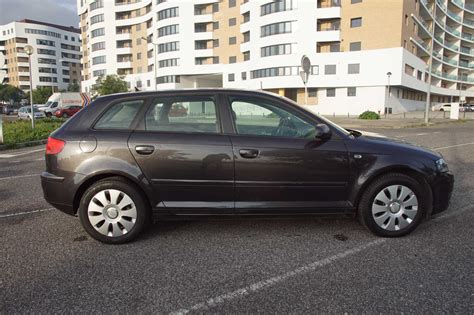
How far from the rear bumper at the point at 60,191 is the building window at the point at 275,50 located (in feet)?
147

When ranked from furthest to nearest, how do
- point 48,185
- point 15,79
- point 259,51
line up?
point 15,79
point 259,51
point 48,185

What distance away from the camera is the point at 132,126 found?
3699 mm

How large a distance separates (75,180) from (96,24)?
7655 cm

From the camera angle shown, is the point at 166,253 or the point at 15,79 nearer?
the point at 166,253

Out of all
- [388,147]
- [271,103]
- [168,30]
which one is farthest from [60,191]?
[168,30]

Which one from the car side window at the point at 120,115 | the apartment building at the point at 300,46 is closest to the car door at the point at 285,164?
the car side window at the point at 120,115

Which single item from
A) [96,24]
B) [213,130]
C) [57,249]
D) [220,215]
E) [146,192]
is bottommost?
[57,249]

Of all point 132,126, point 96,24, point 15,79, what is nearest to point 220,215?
point 132,126

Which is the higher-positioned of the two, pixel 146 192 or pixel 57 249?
pixel 146 192

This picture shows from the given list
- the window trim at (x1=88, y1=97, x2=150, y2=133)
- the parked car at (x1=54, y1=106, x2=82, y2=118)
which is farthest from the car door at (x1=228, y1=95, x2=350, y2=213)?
the parked car at (x1=54, y1=106, x2=82, y2=118)

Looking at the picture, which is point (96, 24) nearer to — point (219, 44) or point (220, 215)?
point (219, 44)

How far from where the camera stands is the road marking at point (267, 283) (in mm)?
2617

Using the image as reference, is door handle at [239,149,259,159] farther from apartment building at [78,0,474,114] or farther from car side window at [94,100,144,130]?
apartment building at [78,0,474,114]

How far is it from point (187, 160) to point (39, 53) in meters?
116
